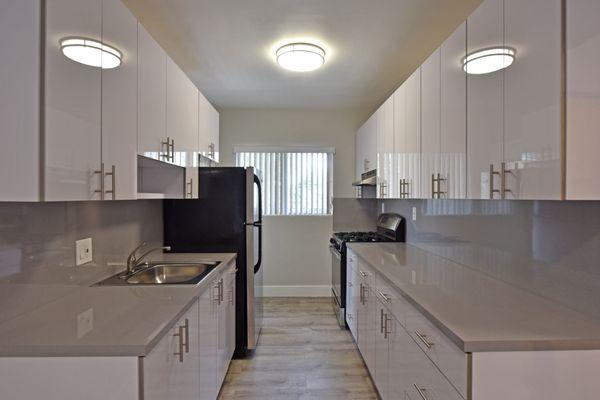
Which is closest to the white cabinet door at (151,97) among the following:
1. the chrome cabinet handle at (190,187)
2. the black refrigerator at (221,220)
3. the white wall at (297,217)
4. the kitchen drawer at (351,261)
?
the chrome cabinet handle at (190,187)

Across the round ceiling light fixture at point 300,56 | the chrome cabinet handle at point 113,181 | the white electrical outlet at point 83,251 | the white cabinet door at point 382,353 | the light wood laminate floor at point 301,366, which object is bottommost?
the light wood laminate floor at point 301,366

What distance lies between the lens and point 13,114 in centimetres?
102

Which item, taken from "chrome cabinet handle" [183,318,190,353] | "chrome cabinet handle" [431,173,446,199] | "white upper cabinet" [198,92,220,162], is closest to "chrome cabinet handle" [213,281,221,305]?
"chrome cabinet handle" [183,318,190,353]

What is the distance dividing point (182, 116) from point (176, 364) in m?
1.57

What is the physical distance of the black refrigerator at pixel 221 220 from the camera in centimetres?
284

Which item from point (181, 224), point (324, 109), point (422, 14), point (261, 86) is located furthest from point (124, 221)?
point (324, 109)

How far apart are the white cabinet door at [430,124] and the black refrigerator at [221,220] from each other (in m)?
1.38

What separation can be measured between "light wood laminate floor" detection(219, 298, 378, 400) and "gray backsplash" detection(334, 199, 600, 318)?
1.18 metres

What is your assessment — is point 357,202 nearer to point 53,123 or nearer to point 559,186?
point 559,186

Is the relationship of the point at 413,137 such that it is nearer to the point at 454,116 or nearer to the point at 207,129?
the point at 454,116

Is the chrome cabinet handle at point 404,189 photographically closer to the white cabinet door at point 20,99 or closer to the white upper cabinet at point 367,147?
the white upper cabinet at point 367,147

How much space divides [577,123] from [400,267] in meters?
1.42

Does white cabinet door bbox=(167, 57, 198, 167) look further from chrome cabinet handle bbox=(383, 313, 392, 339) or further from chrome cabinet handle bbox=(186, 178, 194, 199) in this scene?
chrome cabinet handle bbox=(383, 313, 392, 339)

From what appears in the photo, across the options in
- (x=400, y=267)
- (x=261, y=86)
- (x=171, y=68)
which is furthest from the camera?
(x=261, y=86)
